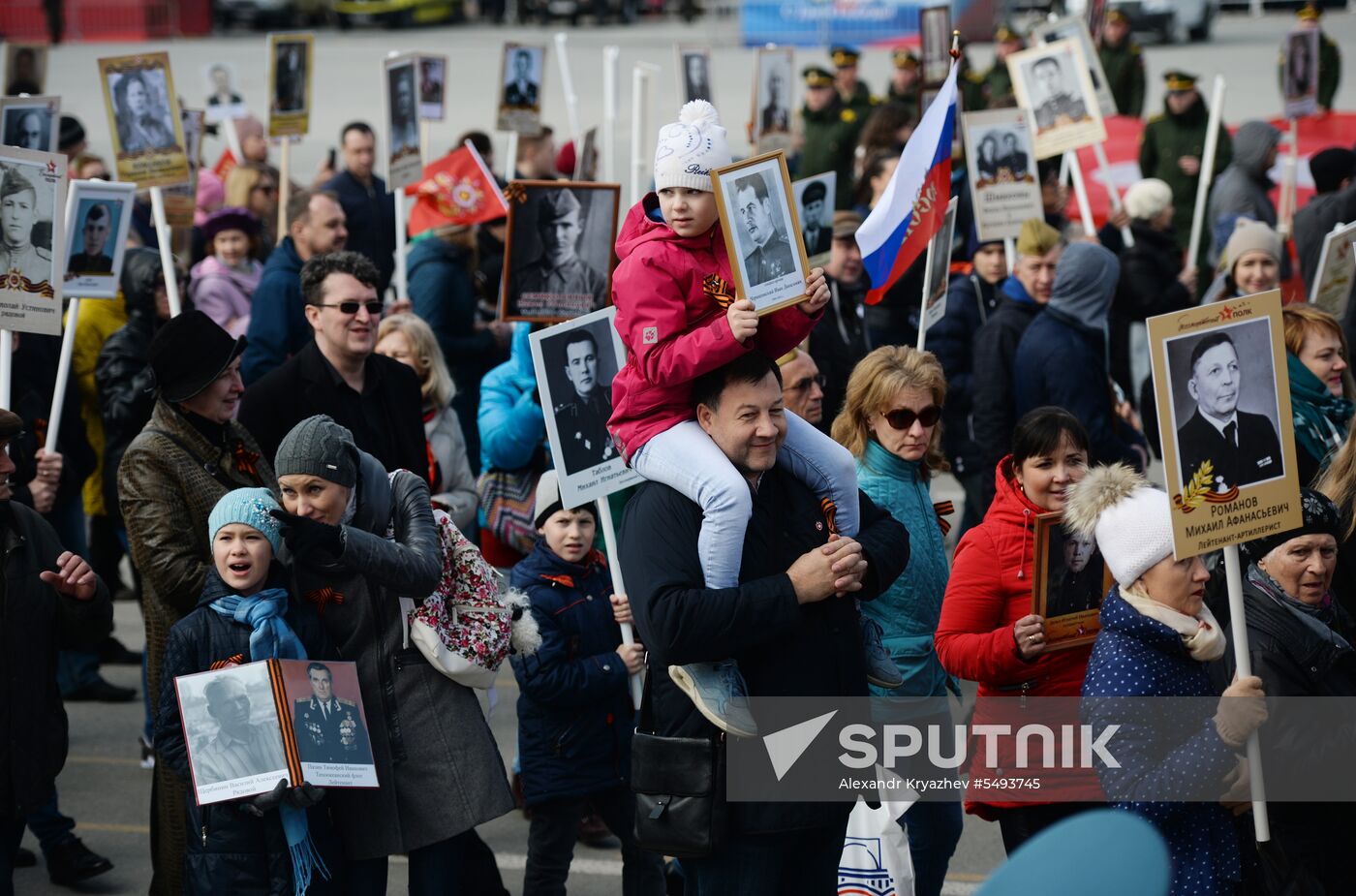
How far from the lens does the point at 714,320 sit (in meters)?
3.96

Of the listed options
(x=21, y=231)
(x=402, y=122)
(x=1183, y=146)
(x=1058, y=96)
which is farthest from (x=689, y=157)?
(x=1183, y=146)

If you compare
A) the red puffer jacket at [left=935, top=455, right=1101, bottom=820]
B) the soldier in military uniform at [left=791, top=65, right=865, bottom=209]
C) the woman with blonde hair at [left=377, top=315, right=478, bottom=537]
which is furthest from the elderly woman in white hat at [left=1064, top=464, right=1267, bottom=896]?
the soldier in military uniform at [left=791, top=65, right=865, bottom=209]

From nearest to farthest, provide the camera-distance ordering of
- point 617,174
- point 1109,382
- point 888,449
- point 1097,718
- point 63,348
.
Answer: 1. point 1097,718
2. point 888,449
3. point 63,348
4. point 1109,382
5. point 617,174

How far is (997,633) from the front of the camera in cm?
487

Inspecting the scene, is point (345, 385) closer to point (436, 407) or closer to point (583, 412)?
point (583, 412)

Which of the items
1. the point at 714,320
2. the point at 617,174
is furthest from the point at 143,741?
the point at 617,174

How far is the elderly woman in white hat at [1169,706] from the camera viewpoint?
4137mm

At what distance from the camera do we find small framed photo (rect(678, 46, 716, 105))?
505 inches

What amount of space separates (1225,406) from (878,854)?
159 cm

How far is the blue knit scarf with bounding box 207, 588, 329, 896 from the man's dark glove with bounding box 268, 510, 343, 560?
17cm

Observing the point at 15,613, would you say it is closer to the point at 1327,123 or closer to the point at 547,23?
the point at 1327,123

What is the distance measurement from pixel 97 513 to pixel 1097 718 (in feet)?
19.0

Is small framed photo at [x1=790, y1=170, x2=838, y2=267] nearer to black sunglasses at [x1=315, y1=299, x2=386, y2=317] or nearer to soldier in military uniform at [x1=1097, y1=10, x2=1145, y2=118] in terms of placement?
black sunglasses at [x1=315, y1=299, x2=386, y2=317]

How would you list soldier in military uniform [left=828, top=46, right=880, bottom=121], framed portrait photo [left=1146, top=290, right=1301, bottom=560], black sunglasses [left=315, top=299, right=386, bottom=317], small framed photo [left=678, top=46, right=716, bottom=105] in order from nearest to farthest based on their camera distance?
framed portrait photo [left=1146, top=290, right=1301, bottom=560]
black sunglasses [left=315, top=299, right=386, bottom=317]
small framed photo [left=678, top=46, right=716, bottom=105]
soldier in military uniform [left=828, top=46, right=880, bottom=121]
